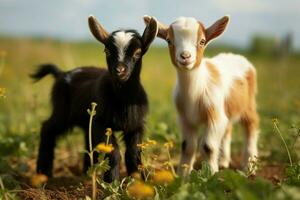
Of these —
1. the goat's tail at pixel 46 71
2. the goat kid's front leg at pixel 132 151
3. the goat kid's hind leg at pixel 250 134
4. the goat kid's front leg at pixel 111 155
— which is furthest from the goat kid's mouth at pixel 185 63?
the goat's tail at pixel 46 71

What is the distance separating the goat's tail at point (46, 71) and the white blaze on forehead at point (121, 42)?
7.02 ft

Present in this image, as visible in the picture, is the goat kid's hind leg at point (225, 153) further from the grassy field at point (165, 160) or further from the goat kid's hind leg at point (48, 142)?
the goat kid's hind leg at point (48, 142)

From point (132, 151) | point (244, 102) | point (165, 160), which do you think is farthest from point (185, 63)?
point (165, 160)

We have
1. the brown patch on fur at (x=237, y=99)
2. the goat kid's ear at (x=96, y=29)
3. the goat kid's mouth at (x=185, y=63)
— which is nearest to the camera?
the goat kid's mouth at (x=185, y=63)

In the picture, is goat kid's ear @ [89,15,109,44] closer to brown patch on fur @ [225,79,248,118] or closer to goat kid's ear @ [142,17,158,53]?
goat kid's ear @ [142,17,158,53]

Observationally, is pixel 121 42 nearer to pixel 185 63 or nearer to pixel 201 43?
pixel 185 63

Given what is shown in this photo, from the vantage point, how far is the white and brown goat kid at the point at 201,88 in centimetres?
596

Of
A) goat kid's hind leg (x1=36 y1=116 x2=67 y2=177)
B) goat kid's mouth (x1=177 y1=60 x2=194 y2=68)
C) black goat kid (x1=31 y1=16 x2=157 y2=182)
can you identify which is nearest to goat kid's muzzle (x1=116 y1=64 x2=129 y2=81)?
black goat kid (x1=31 y1=16 x2=157 y2=182)

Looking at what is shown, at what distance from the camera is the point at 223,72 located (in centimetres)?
686

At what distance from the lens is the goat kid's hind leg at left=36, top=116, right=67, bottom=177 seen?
23.8 feet

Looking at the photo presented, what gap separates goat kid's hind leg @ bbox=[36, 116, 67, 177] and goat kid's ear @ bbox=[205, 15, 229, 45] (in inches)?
84.7

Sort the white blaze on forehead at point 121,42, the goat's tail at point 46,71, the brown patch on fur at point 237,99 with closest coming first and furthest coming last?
1. the white blaze on forehead at point 121,42
2. the brown patch on fur at point 237,99
3. the goat's tail at point 46,71

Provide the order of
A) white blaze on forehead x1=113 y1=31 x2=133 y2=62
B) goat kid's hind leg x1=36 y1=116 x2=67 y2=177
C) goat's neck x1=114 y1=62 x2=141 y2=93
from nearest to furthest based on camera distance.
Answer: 1. white blaze on forehead x1=113 y1=31 x2=133 y2=62
2. goat's neck x1=114 y1=62 x2=141 y2=93
3. goat kid's hind leg x1=36 y1=116 x2=67 y2=177

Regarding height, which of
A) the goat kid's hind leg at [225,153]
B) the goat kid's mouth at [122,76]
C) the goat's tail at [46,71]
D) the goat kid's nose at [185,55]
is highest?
the goat kid's nose at [185,55]
